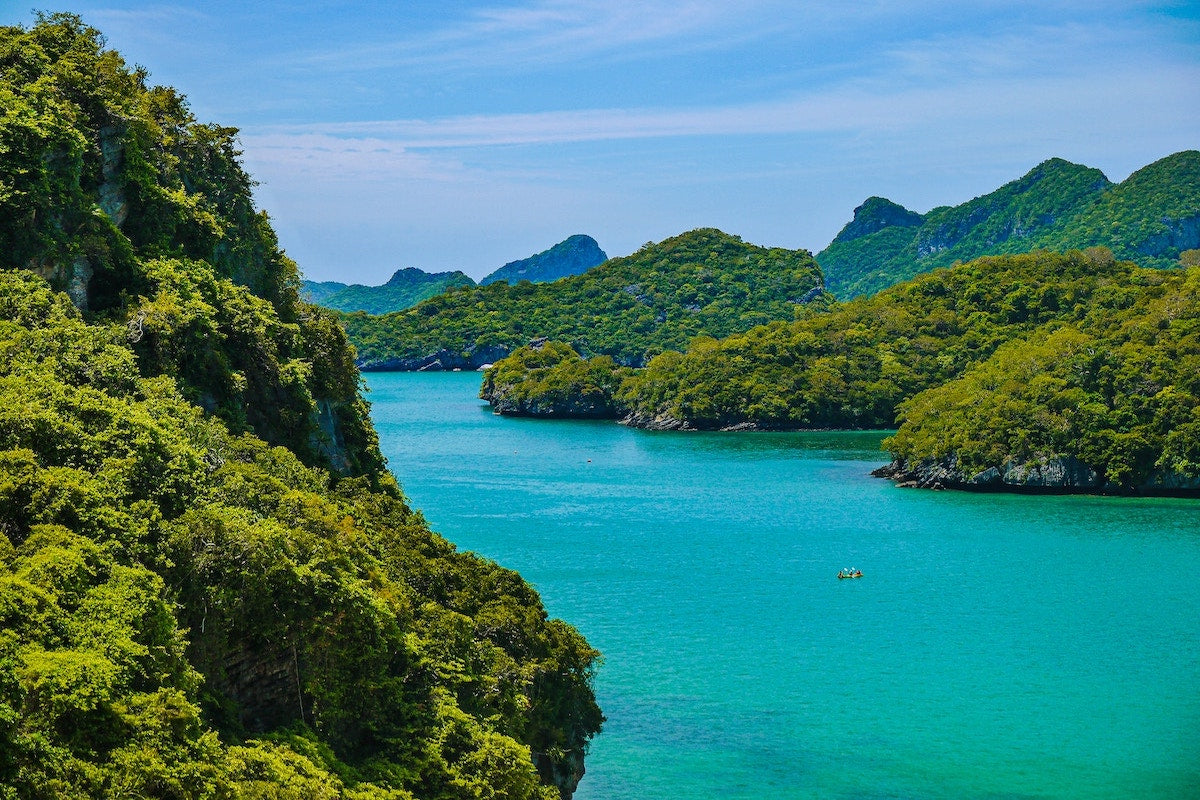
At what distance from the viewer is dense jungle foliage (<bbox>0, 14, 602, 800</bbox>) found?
12359mm

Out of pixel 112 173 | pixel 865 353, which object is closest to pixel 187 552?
pixel 112 173

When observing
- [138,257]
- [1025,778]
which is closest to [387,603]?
[138,257]

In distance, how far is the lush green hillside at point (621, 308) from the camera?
164 metres

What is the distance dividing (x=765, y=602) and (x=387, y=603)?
895 inches

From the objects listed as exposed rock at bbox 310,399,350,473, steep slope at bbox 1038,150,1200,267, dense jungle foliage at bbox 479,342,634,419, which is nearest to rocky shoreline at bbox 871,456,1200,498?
exposed rock at bbox 310,399,350,473

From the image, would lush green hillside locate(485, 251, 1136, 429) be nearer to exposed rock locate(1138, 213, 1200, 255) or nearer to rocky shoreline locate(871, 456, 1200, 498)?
rocky shoreline locate(871, 456, 1200, 498)

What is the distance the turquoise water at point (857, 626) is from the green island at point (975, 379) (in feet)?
10.8

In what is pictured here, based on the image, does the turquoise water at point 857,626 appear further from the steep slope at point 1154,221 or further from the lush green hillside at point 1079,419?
the steep slope at point 1154,221

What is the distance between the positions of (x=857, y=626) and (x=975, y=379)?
1586 inches

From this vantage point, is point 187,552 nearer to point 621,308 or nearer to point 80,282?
point 80,282

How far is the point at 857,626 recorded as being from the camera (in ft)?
120

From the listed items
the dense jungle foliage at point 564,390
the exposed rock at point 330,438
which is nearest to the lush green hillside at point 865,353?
the dense jungle foliage at point 564,390

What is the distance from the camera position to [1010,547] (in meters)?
48.7

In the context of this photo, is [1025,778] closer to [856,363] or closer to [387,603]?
[387,603]
